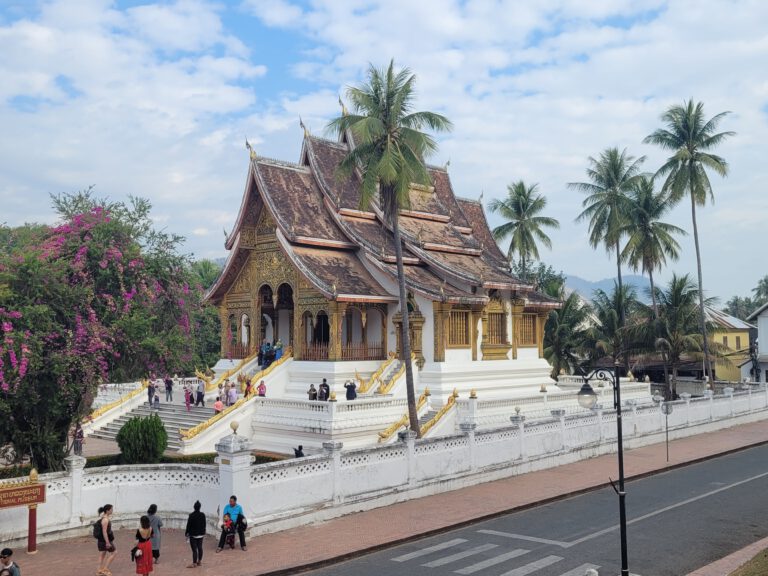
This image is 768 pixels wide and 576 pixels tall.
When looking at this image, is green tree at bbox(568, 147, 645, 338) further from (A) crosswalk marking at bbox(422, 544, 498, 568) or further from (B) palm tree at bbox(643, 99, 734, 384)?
(A) crosswalk marking at bbox(422, 544, 498, 568)

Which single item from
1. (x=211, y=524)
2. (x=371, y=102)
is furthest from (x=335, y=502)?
(x=371, y=102)

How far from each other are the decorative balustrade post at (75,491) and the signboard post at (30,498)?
758mm

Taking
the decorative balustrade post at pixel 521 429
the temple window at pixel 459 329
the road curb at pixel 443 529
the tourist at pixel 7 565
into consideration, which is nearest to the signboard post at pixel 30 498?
the tourist at pixel 7 565

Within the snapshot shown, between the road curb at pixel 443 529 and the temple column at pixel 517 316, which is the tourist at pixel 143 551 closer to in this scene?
the road curb at pixel 443 529

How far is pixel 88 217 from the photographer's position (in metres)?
20.4

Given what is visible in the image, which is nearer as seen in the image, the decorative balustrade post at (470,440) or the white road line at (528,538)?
the white road line at (528,538)

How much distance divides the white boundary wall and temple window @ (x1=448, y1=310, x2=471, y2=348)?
790cm

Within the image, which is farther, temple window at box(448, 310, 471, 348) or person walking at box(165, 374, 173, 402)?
temple window at box(448, 310, 471, 348)

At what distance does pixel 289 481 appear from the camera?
15094 mm

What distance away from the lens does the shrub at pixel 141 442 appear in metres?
18.9

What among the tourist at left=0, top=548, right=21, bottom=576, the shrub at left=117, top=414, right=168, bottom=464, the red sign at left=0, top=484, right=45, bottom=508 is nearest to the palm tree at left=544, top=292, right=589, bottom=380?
the shrub at left=117, top=414, right=168, bottom=464

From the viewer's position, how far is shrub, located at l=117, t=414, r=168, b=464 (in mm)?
18938

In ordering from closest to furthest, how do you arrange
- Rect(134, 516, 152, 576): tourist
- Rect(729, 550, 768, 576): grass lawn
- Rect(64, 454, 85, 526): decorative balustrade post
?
1. Rect(729, 550, 768, 576): grass lawn
2. Rect(134, 516, 152, 576): tourist
3. Rect(64, 454, 85, 526): decorative balustrade post

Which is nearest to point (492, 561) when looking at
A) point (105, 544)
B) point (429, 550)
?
point (429, 550)
